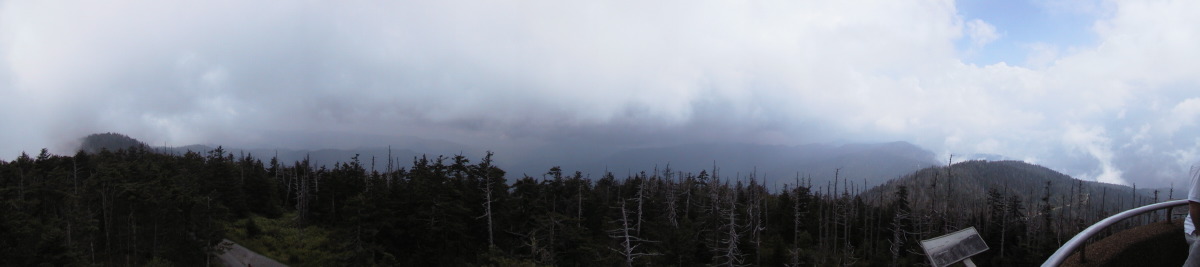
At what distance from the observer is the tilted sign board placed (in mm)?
6348

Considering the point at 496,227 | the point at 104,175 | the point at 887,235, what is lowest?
the point at 887,235

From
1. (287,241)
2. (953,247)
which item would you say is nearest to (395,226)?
(287,241)

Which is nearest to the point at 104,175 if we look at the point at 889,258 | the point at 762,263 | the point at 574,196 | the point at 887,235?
the point at 574,196

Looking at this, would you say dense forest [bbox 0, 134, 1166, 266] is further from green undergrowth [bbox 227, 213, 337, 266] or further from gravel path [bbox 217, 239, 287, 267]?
gravel path [bbox 217, 239, 287, 267]

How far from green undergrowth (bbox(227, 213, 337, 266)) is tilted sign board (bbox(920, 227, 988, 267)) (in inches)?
1585

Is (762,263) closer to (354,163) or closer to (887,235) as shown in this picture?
(887,235)

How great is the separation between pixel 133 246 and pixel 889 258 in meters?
65.0

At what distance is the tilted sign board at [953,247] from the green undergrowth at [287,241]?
40263 millimetres

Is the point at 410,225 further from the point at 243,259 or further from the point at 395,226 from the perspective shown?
the point at 243,259

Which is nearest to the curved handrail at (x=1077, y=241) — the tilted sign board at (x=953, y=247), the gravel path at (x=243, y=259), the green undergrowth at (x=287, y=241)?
the tilted sign board at (x=953, y=247)

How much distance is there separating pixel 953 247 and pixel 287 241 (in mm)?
55453

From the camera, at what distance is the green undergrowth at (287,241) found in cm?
4362

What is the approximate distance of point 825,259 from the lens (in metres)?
46.9

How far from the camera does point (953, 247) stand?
642 centimetres
